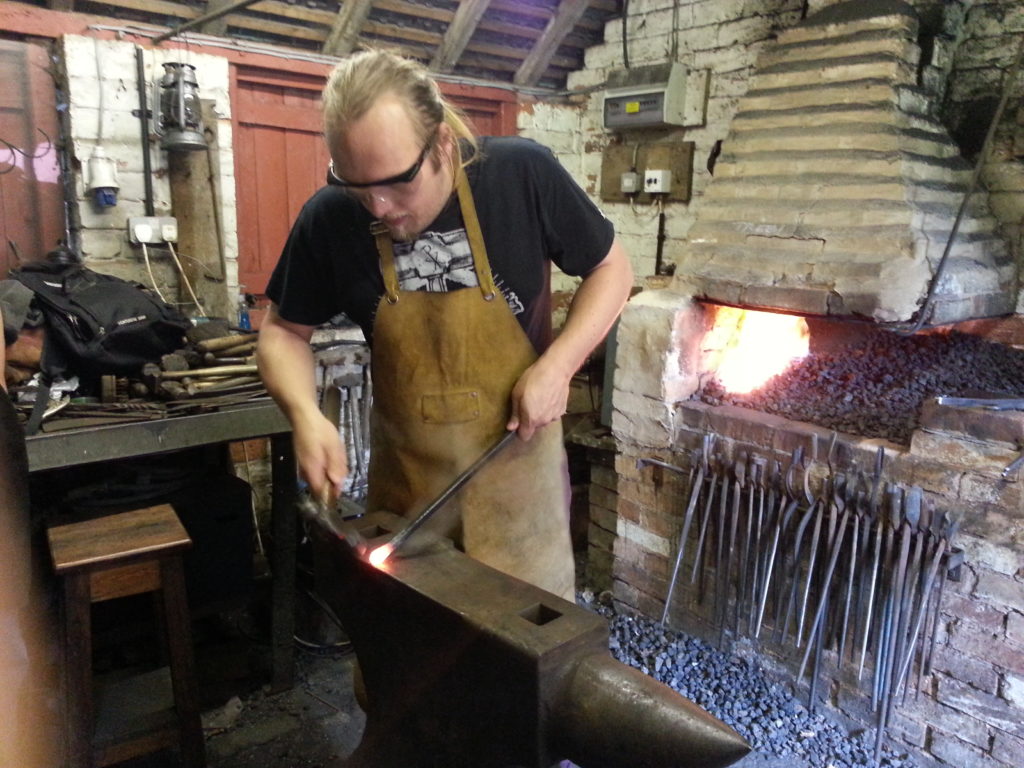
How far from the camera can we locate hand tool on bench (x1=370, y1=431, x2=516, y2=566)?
4.71ft

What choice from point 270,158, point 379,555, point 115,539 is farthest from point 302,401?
point 270,158

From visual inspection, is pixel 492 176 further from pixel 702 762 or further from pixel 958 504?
pixel 958 504

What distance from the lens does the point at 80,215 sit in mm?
3414

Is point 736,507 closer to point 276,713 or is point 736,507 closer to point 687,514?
point 687,514

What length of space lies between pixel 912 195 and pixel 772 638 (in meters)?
1.77

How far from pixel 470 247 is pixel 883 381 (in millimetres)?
2152

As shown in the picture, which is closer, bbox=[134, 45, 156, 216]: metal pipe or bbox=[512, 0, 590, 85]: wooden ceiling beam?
bbox=[134, 45, 156, 216]: metal pipe

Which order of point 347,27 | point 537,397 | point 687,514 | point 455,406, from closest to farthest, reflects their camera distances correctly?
point 537,397 → point 455,406 → point 687,514 → point 347,27

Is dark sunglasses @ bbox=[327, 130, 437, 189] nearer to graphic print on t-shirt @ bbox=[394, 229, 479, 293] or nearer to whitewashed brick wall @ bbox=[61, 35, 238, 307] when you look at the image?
graphic print on t-shirt @ bbox=[394, 229, 479, 293]

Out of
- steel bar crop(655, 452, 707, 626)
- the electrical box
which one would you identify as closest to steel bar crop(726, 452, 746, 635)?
steel bar crop(655, 452, 707, 626)

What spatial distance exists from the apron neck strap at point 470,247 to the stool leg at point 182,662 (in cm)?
122

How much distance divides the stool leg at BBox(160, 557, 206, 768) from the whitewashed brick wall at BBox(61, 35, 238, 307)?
1690mm

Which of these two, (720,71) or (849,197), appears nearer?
(849,197)

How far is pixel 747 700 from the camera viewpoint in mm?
2988
